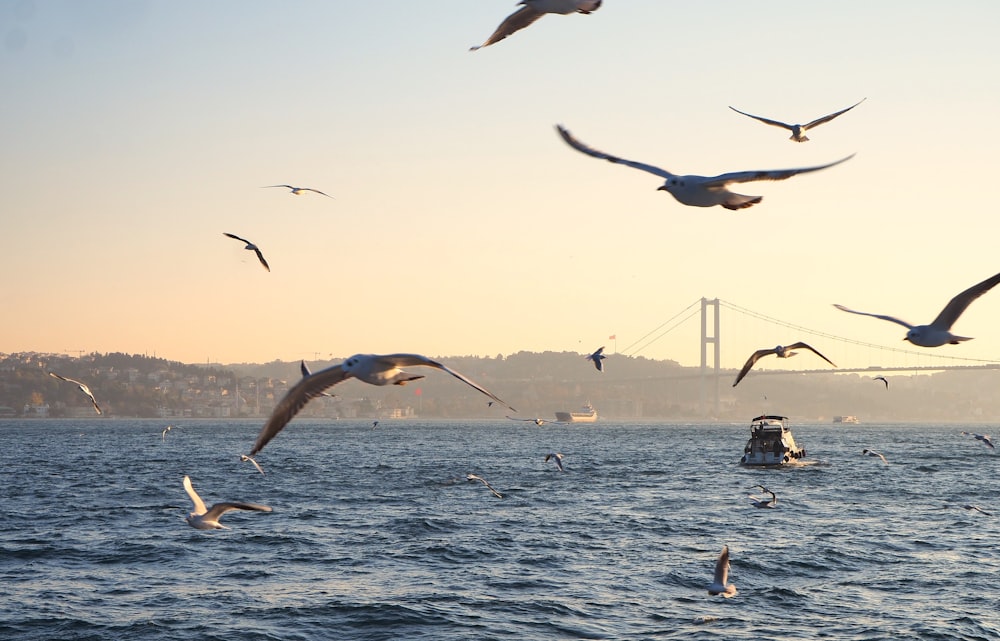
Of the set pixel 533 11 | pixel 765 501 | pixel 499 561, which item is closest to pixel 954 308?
pixel 533 11

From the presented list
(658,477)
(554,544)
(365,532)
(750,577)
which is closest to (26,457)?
(658,477)

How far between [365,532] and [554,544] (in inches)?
244

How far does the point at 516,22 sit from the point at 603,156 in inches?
62.2

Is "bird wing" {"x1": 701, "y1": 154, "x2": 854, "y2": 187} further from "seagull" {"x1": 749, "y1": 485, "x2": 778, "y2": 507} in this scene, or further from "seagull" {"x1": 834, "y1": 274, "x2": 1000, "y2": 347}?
"seagull" {"x1": 749, "y1": 485, "x2": 778, "y2": 507}

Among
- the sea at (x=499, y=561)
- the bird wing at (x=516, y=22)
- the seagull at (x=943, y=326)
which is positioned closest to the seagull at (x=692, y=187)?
the bird wing at (x=516, y=22)

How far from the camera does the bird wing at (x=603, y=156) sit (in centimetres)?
1041

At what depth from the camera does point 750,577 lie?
25375 mm

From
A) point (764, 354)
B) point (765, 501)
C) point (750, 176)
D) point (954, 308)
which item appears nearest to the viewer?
point (750, 176)

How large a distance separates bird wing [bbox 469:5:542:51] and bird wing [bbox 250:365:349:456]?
350 centimetres

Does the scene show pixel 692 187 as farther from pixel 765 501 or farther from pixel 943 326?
pixel 765 501

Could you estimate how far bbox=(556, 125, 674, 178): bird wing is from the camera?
34.2 feet

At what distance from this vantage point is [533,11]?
10453mm

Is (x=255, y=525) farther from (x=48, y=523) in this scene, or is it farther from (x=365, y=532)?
(x=48, y=523)

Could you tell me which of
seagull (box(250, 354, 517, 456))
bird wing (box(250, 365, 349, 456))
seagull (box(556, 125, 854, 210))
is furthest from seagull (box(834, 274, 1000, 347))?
bird wing (box(250, 365, 349, 456))
